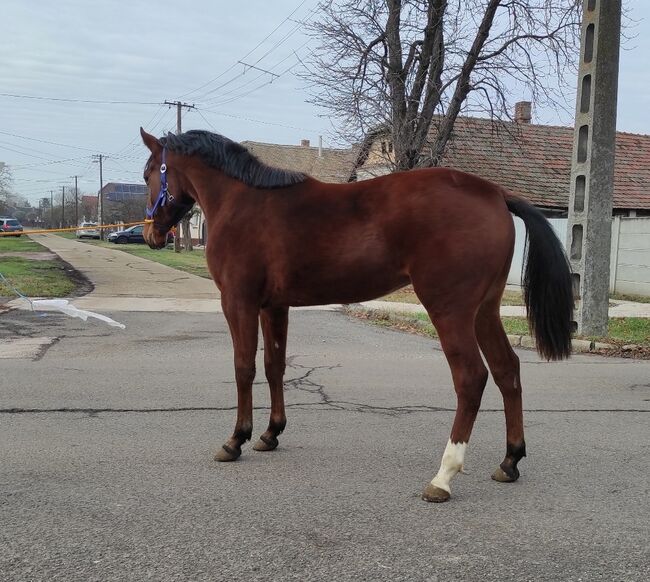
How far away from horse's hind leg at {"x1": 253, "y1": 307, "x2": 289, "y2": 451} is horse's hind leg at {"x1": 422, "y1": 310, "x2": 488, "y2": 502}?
1290 millimetres

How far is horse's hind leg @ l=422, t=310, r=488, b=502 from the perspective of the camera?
380 cm

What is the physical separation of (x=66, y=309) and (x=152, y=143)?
8689 mm

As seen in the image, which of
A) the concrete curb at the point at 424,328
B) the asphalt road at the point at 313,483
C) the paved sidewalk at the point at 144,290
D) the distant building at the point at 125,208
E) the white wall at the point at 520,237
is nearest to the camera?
the asphalt road at the point at 313,483

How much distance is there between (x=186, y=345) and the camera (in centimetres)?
944

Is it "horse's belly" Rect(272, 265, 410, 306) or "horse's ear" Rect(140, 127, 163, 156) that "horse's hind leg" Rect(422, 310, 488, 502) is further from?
"horse's ear" Rect(140, 127, 163, 156)

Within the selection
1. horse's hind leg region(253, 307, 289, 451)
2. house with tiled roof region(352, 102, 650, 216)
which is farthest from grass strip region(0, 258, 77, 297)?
horse's hind leg region(253, 307, 289, 451)

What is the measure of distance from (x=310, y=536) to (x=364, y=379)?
4120 mm

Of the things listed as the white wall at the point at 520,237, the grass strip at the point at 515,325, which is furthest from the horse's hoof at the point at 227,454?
the white wall at the point at 520,237

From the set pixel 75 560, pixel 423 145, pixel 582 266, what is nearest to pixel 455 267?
A: pixel 75 560

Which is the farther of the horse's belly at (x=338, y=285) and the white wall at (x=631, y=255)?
the white wall at (x=631, y=255)

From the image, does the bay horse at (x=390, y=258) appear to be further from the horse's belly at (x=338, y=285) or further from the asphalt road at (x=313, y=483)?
the asphalt road at (x=313, y=483)

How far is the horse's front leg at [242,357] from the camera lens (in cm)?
427

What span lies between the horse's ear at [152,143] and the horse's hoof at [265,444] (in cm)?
221

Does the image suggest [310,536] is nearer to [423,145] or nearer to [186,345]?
[186,345]
